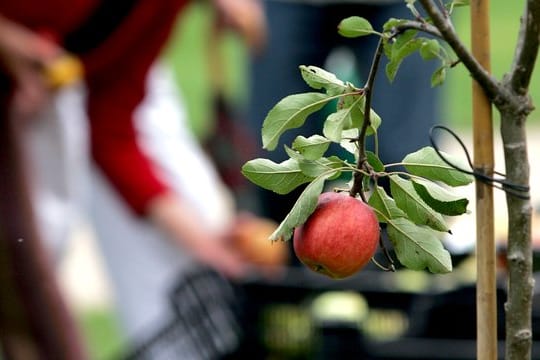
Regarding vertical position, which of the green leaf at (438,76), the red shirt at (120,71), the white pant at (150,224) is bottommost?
the white pant at (150,224)

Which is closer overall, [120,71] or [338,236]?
[338,236]

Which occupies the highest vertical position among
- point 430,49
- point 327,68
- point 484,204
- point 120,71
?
point 430,49

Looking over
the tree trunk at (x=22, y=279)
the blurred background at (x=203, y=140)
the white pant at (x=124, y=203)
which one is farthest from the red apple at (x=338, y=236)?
the white pant at (x=124, y=203)

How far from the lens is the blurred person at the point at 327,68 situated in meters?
4.36

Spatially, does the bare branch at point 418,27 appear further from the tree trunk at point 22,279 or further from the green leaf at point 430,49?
the tree trunk at point 22,279

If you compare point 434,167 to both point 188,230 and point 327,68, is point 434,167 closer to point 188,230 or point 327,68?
point 188,230

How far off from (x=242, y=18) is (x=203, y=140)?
0.54 m

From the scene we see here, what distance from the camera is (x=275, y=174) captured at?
994 millimetres

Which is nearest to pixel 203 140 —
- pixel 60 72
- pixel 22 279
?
pixel 60 72

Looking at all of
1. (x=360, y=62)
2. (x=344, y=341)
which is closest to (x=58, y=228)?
(x=344, y=341)

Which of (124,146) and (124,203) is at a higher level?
(124,146)

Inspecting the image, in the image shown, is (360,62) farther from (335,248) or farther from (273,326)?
(335,248)

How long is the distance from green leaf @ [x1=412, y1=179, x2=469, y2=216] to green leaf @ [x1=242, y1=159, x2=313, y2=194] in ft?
0.25

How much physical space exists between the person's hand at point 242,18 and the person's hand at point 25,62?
850mm
